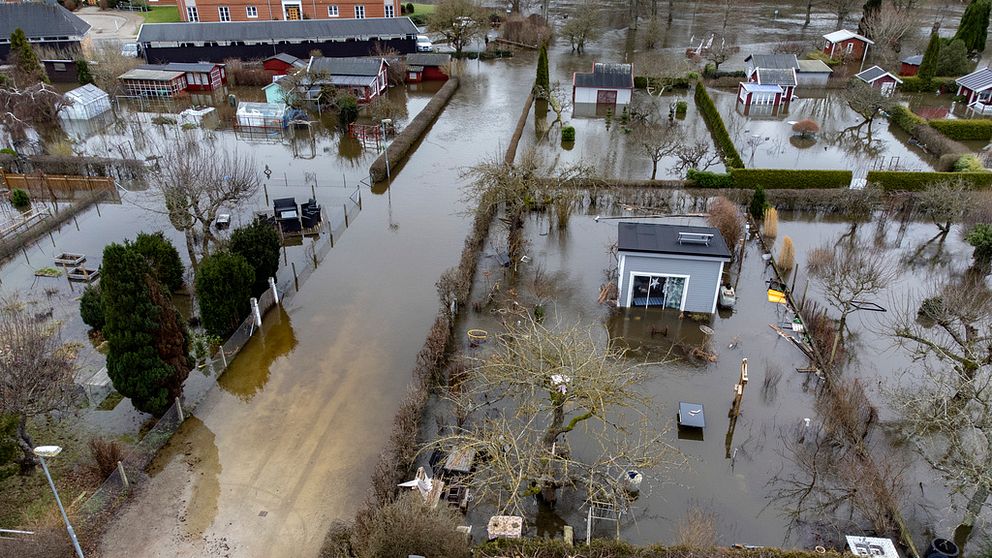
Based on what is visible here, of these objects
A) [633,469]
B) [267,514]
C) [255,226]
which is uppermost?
[255,226]

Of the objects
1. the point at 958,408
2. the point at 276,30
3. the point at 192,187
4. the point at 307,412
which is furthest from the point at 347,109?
the point at 958,408

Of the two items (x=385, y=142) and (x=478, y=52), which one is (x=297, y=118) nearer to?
(x=385, y=142)

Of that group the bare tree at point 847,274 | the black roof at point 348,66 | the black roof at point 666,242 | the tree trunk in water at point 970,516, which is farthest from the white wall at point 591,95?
the tree trunk in water at point 970,516

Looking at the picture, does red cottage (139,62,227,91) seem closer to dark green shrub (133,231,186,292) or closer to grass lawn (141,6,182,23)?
grass lawn (141,6,182,23)

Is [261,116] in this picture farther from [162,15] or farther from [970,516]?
[162,15]

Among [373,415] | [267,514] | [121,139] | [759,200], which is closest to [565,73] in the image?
[759,200]

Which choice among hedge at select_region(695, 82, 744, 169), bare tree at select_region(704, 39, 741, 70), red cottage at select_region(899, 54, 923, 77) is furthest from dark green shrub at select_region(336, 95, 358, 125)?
red cottage at select_region(899, 54, 923, 77)
